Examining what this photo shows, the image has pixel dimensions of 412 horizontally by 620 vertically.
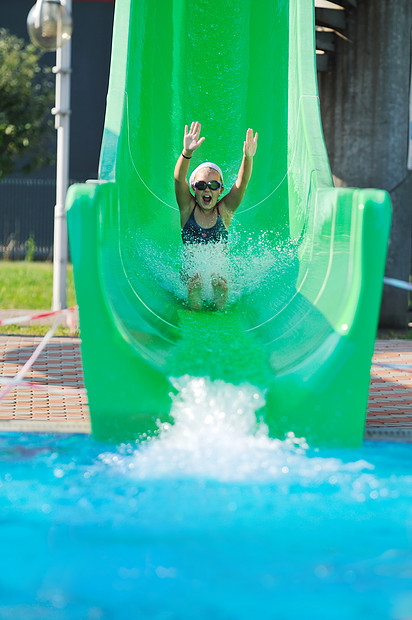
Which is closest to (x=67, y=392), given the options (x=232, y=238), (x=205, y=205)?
(x=205, y=205)

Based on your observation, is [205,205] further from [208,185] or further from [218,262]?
→ [218,262]

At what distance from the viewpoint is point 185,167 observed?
479 cm

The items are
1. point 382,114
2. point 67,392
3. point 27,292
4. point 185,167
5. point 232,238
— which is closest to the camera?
point 67,392

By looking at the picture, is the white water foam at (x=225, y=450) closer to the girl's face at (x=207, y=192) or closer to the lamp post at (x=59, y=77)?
the girl's face at (x=207, y=192)

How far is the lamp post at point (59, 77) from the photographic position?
6305 mm

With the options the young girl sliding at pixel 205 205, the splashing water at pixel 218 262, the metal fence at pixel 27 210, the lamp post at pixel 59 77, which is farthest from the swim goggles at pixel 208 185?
the metal fence at pixel 27 210

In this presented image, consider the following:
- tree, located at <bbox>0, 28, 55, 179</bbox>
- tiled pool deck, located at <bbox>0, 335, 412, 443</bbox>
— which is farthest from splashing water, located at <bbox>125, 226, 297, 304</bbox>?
tree, located at <bbox>0, 28, 55, 179</bbox>

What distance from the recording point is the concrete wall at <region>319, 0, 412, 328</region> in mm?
7121

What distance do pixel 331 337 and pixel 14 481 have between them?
1.44 metres

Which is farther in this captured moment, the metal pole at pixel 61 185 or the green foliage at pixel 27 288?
the green foliage at pixel 27 288

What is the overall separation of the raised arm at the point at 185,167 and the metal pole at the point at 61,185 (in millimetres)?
2027

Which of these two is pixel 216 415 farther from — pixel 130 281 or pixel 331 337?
pixel 130 281

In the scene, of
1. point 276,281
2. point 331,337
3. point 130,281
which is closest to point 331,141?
point 276,281

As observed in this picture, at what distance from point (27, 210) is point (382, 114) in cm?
1225
